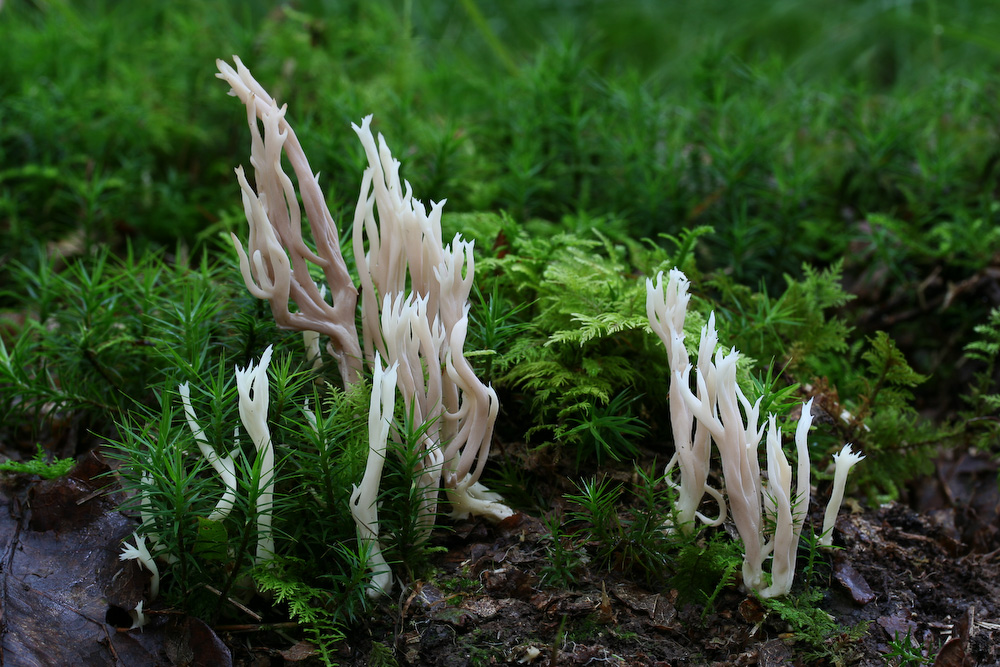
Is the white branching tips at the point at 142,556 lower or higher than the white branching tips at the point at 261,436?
lower

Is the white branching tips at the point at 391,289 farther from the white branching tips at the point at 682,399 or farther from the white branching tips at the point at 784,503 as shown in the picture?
the white branching tips at the point at 784,503

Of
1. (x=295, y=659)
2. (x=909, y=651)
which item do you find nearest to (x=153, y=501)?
(x=295, y=659)

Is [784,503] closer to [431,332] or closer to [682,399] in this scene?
[682,399]

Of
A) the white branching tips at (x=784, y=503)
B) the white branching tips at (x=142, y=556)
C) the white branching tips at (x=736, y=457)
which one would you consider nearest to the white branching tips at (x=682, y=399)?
the white branching tips at (x=736, y=457)

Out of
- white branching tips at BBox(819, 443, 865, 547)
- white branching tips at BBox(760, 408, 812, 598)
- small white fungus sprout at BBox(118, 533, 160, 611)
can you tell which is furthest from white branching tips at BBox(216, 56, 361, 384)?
white branching tips at BBox(819, 443, 865, 547)

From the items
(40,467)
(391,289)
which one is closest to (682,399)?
(391,289)

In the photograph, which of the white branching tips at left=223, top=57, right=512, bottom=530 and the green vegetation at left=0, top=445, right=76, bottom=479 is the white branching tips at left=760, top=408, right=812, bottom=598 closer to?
the white branching tips at left=223, top=57, right=512, bottom=530
